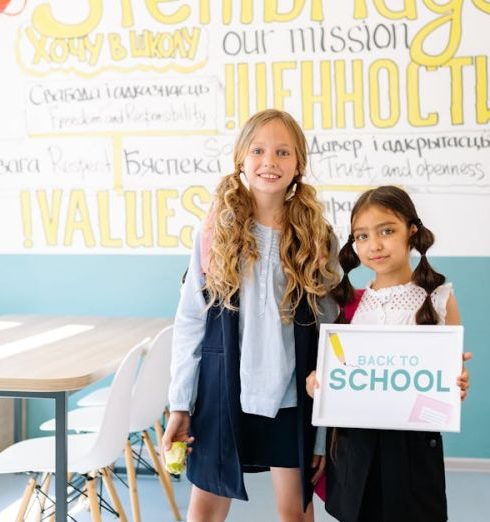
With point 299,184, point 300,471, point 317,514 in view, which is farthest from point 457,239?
point 300,471

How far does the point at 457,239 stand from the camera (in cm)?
337

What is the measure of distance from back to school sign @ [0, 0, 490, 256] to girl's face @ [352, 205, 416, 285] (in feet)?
5.68

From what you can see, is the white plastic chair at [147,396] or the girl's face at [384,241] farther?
the white plastic chair at [147,396]

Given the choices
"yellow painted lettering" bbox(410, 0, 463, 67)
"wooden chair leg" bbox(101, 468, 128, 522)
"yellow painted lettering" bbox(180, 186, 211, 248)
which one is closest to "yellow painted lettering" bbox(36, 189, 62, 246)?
"yellow painted lettering" bbox(180, 186, 211, 248)

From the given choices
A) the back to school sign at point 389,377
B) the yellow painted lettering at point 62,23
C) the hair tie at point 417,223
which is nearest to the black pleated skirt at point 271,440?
the back to school sign at point 389,377

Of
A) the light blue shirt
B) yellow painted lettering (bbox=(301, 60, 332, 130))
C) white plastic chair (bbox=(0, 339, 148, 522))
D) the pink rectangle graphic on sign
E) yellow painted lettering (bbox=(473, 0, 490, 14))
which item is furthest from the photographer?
yellow painted lettering (bbox=(301, 60, 332, 130))

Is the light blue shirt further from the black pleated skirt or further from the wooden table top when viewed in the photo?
the wooden table top

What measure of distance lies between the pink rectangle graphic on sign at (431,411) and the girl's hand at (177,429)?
52 centimetres

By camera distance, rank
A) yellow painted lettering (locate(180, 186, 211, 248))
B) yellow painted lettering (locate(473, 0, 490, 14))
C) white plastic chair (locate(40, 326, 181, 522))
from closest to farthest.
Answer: white plastic chair (locate(40, 326, 181, 522)) < yellow painted lettering (locate(473, 0, 490, 14)) < yellow painted lettering (locate(180, 186, 211, 248))

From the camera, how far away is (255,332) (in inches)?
64.5

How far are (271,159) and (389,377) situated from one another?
0.56 metres

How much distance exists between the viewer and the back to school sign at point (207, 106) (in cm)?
335

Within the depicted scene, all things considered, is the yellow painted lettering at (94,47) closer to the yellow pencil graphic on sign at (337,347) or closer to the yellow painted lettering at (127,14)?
the yellow painted lettering at (127,14)

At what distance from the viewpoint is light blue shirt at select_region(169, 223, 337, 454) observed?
1.62 meters
